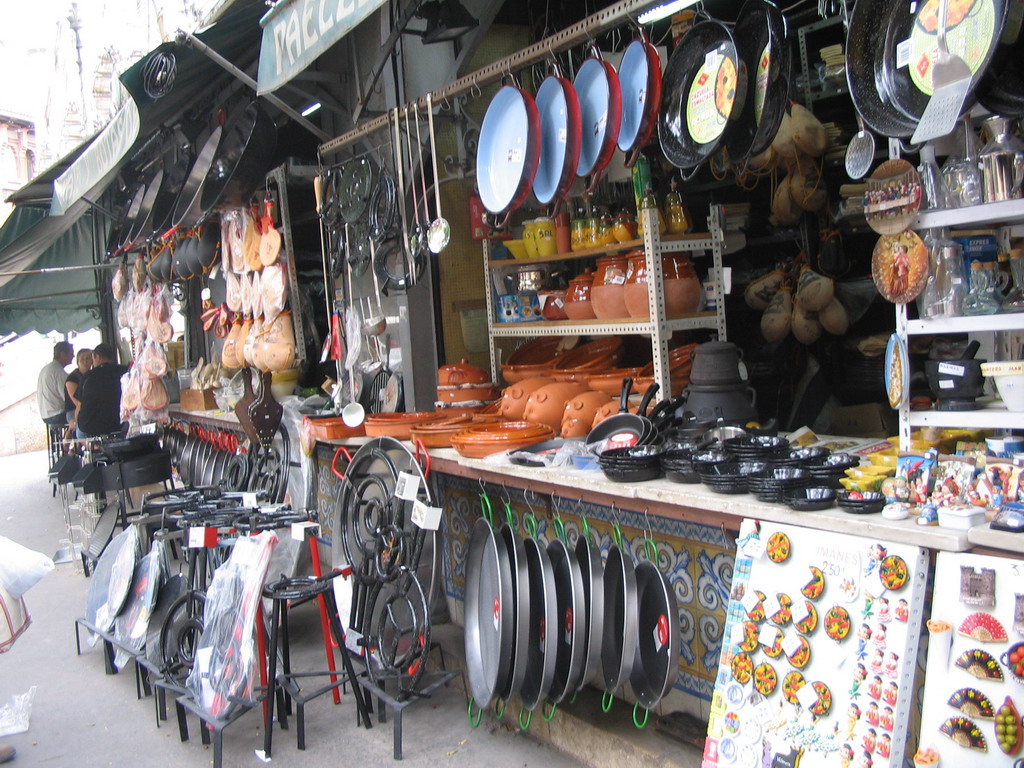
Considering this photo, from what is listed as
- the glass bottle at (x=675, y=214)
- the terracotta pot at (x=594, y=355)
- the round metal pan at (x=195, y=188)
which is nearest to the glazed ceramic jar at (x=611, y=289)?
the glass bottle at (x=675, y=214)

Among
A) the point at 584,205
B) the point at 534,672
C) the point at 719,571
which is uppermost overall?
the point at 584,205

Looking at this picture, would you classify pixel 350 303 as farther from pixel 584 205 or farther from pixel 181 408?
pixel 181 408

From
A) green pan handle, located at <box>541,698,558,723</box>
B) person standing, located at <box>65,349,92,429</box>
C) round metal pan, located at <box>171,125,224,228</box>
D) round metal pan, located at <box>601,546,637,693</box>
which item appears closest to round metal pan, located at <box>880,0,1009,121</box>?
round metal pan, located at <box>601,546,637,693</box>

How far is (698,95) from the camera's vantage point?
250 cm

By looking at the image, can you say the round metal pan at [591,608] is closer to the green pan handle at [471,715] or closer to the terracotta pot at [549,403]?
the terracotta pot at [549,403]

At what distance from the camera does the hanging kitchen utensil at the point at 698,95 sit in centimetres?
238

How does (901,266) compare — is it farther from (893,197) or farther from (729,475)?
(729,475)

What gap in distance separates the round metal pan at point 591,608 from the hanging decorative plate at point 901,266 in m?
1.17

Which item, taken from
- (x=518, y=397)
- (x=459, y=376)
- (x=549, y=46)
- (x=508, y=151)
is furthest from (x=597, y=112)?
(x=459, y=376)

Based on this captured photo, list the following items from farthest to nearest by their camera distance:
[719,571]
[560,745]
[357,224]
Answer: [357,224]
[560,745]
[719,571]

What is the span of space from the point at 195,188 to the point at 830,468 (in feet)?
13.9

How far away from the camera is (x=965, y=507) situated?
5.94 feet

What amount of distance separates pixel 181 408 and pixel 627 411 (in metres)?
5.01

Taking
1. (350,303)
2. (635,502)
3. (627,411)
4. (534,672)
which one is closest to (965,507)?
(635,502)
